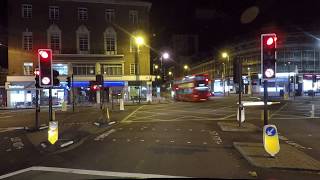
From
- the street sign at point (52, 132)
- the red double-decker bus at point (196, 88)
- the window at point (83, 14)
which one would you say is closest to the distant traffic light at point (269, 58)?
the street sign at point (52, 132)

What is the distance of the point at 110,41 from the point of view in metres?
66.0

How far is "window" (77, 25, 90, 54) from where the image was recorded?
6438cm

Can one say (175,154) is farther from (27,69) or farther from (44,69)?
Result: (27,69)

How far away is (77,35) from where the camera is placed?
64.4 meters

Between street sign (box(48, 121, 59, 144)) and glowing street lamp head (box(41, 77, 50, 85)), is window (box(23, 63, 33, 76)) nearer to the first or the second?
glowing street lamp head (box(41, 77, 50, 85))

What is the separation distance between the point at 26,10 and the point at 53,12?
11.9ft

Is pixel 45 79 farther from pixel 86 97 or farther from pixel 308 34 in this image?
pixel 308 34

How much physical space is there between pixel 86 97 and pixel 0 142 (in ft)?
153

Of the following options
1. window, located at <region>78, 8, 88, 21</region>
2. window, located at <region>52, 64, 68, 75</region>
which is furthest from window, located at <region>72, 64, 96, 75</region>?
window, located at <region>78, 8, 88, 21</region>

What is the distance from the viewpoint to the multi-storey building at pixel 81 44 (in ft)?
200

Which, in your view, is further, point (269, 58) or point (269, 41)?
point (269, 41)

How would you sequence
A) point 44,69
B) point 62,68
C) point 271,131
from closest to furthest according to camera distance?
1. point 271,131
2. point 44,69
3. point 62,68

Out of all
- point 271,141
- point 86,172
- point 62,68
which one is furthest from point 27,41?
point 271,141

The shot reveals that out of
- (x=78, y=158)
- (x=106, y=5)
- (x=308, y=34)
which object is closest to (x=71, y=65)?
(x=106, y=5)
